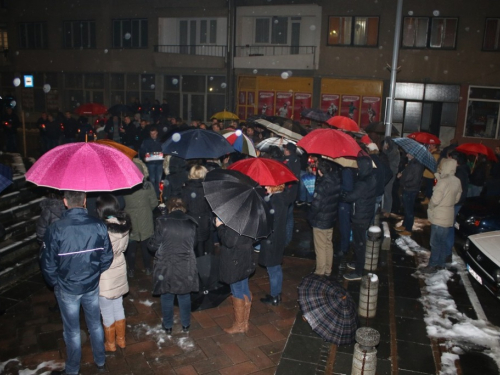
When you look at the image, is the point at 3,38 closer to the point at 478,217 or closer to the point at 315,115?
the point at 315,115

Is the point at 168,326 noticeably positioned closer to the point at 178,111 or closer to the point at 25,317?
the point at 25,317

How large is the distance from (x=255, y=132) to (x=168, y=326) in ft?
27.1

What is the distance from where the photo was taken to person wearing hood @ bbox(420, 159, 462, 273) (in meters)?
7.61

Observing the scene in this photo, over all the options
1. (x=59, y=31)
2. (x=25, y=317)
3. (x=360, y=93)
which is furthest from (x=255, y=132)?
(x=59, y=31)

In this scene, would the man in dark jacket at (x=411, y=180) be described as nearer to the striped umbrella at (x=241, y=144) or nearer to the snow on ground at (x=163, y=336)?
the striped umbrella at (x=241, y=144)

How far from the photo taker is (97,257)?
4.43m

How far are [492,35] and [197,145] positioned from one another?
19.5 meters

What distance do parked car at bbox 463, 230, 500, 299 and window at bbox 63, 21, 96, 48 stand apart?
89.4 feet

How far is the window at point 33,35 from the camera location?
98.2 feet

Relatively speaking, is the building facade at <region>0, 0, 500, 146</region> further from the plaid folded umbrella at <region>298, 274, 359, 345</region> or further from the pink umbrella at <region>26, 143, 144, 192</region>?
the plaid folded umbrella at <region>298, 274, 359, 345</region>

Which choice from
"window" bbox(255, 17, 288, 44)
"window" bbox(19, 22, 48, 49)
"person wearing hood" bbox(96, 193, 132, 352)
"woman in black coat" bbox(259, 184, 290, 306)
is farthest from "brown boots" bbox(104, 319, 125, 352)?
"window" bbox(19, 22, 48, 49)

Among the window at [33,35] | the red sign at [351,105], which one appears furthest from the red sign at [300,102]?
the window at [33,35]

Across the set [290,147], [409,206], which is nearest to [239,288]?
[290,147]

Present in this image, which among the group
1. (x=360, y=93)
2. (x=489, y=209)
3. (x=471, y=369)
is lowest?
(x=471, y=369)
